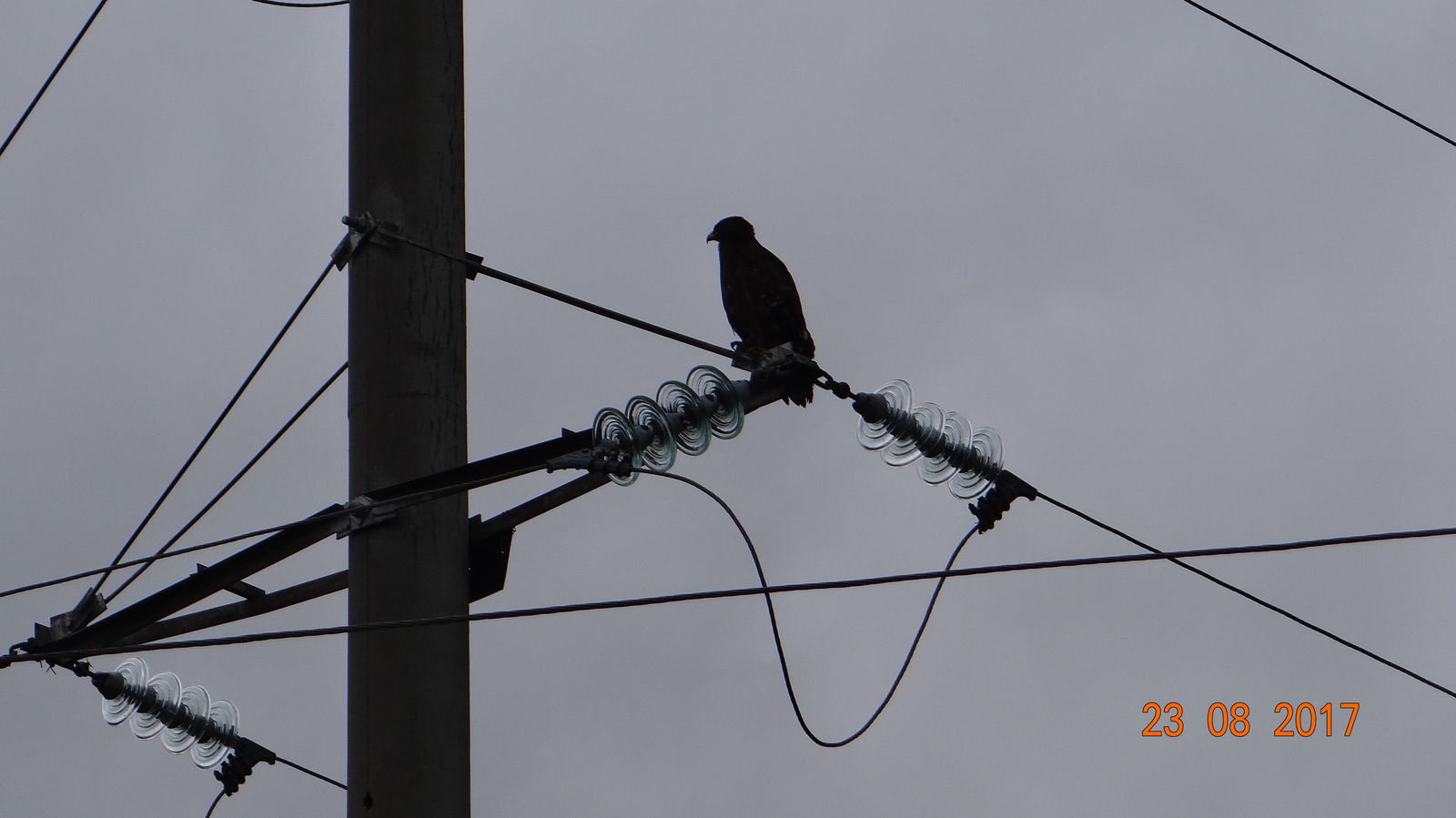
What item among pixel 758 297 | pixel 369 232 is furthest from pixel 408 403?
pixel 758 297

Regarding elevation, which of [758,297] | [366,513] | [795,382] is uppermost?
[758,297]

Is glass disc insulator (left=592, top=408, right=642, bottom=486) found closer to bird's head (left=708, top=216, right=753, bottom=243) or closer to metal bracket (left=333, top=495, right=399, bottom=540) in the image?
metal bracket (left=333, top=495, right=399, bottom=540)

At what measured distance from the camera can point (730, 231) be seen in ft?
27.5

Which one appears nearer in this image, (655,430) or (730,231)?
(655,430)

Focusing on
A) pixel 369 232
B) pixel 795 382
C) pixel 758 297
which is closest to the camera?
pixel 369 232

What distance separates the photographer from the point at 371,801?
12.6 feet

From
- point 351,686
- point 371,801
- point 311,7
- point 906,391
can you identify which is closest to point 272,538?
point 351,686

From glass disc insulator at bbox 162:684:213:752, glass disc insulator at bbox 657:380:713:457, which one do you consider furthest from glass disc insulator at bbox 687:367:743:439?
glass disc insulator at bbox 162:684:213:752

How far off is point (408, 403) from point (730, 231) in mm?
4362

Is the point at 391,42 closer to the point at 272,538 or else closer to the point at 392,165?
the point at 392,165

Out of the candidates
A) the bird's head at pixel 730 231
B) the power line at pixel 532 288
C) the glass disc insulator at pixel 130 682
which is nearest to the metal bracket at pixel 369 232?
the power line at pixel 532 288

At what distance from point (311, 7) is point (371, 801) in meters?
4.83

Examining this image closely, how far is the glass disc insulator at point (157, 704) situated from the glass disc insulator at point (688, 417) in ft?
7.17

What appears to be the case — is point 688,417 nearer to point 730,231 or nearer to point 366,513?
point 366,513
